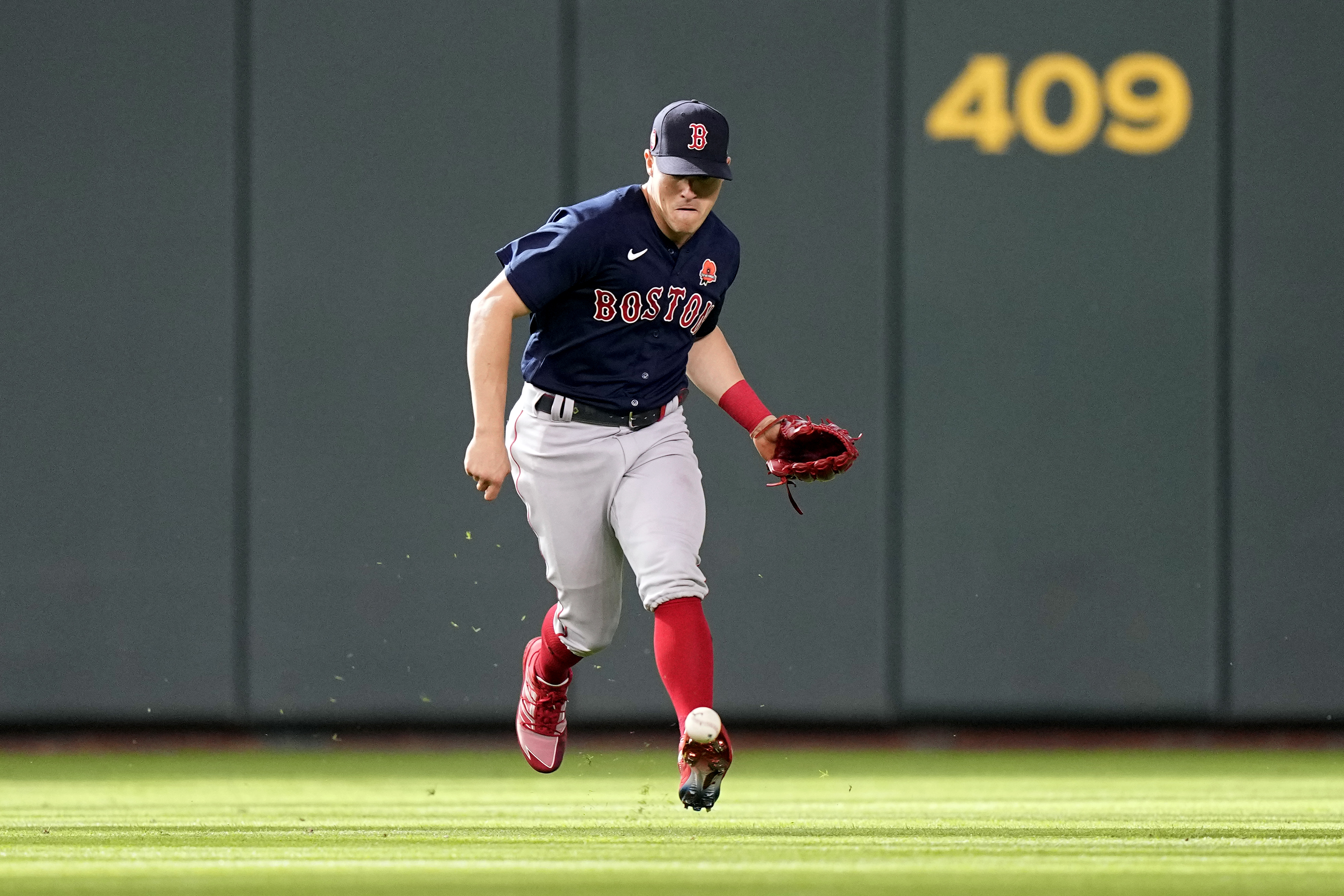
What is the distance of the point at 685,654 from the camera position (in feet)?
10.3

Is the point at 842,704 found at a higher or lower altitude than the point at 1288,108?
lower

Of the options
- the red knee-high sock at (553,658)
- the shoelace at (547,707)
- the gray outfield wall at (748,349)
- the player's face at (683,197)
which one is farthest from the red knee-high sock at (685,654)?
the gray outfield wall at (748,349)

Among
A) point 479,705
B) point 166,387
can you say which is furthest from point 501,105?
point 479,705

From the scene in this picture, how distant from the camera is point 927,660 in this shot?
529 cm

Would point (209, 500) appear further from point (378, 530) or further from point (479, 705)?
point (479, 705)

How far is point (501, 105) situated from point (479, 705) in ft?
6.59

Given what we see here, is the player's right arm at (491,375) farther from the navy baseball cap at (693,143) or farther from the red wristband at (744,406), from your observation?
the red wristband at (744,406)

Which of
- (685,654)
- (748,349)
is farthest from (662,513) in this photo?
(748,349)

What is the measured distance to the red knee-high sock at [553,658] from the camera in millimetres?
3664

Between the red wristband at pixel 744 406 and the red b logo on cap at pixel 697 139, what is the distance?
60 cm

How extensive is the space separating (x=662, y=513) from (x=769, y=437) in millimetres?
376

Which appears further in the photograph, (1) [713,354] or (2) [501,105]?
(2) [501,105]

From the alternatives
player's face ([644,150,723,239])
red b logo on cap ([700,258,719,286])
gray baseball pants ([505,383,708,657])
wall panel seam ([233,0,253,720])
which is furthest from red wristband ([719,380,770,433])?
wall panel seam ([233,0,253,720])

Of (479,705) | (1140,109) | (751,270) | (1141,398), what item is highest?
(1140,109)
